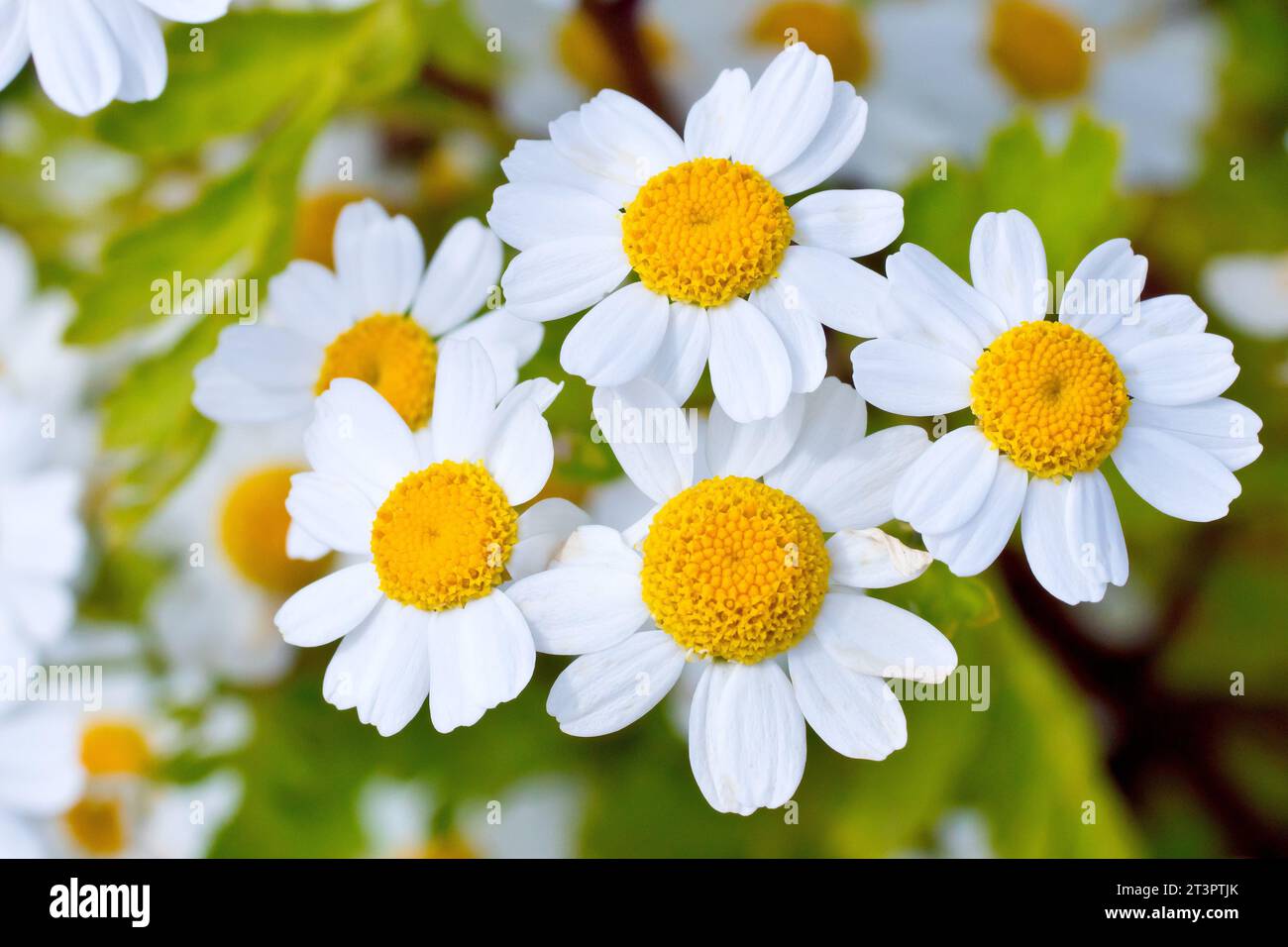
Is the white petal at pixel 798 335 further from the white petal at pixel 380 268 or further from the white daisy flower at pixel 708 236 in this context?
the white petal at pixel 380 268

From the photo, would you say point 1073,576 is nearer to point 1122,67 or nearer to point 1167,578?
point 1167,578

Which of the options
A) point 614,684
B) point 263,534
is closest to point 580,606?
point 614,684

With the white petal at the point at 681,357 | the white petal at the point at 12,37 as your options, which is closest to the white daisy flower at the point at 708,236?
the white petal at the point at 681,357

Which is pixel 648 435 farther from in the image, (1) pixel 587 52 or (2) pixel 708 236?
(1) pixel 587 52

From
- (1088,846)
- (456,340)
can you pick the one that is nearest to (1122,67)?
(1088,846)

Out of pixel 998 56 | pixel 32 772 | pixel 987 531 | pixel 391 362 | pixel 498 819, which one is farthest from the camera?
pixel 998 56
